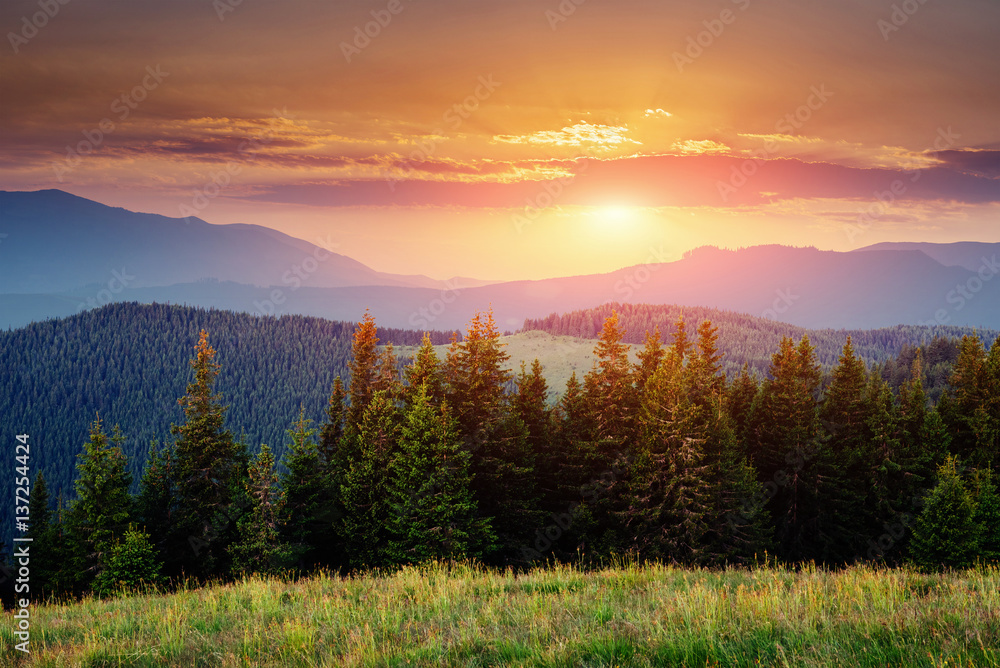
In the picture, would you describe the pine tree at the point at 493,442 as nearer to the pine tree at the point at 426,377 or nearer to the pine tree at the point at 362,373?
the pine tree at the point at 426,377

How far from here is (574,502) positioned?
3512 centimetres

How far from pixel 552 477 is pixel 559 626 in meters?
30.3

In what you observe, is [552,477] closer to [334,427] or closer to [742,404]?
[334,427]

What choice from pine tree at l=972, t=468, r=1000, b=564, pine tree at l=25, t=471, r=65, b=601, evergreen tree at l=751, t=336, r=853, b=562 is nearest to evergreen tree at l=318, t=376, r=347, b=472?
pine tree at l=25, t=471, r=65, b=601

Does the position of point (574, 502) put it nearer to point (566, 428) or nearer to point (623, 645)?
point (566, 428)

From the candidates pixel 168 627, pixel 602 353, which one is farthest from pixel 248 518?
pixel 168 627

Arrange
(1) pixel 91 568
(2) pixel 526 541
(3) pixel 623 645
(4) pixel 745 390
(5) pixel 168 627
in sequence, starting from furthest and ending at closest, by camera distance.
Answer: (4) pixel 745 390 → (1) pixel 91 568 → (2) pixel 526 541 → (5) pixel 168 627 → (3) pixel 623 645

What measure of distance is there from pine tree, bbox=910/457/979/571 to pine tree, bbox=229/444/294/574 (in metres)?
38.4

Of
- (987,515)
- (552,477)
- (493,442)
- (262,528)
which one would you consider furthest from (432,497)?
(987,515)

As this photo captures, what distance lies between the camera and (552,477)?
37719 millimetres

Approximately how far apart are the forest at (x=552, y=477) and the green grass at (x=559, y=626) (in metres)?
18.3

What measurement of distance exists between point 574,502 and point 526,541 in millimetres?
3906

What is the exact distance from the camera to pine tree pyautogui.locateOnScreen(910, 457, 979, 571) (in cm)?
3309

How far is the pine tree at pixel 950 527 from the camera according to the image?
1303 inches
